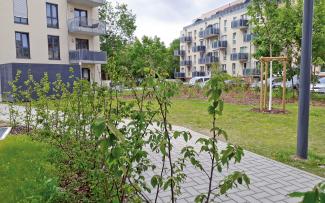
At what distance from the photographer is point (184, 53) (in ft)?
213

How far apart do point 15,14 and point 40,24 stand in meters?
2.29

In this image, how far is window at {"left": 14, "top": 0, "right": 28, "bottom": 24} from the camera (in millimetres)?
25250

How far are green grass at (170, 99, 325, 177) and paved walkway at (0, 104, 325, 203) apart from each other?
39cm

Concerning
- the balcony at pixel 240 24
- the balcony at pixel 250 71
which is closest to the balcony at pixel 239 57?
the balcony at pixel 250 71

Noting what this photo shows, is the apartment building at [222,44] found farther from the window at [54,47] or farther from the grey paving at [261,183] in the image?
the grey paving at [261,183]

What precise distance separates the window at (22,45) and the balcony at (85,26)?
434 cm

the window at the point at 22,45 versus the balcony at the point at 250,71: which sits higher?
the window at the point at 22,45

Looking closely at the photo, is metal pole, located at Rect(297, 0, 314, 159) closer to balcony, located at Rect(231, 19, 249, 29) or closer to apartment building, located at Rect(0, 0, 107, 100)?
apartment building, located at Rect(0, 0, 107, 100)

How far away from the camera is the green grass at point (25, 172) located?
8.77 feet

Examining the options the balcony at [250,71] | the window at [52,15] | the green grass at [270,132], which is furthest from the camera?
the balcony at [250,71]

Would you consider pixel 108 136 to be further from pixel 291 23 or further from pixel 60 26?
pixel 60 26

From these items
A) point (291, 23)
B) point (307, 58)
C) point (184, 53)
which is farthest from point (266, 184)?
point (184, 53)

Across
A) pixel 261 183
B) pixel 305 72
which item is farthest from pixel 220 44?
pixel 261 183

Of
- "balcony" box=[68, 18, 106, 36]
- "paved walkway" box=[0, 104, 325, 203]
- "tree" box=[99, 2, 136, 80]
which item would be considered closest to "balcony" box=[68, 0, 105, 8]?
"balcony" box=[68, 18, 106, 36]
